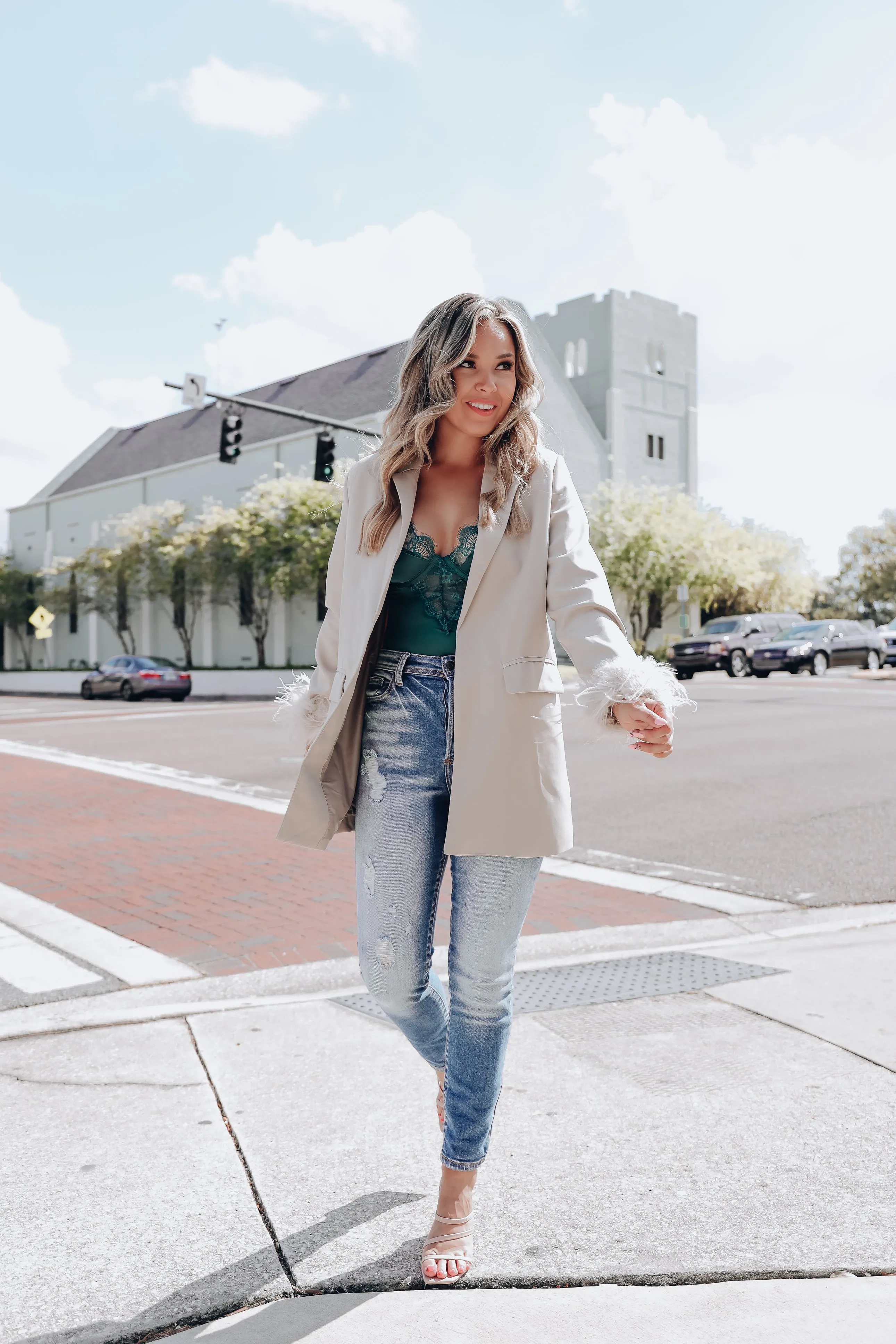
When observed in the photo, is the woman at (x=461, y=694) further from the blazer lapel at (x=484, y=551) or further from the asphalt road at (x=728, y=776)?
the asphalt road at (x=728, y=776)

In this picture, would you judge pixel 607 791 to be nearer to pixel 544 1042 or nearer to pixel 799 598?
pixel 544 1042

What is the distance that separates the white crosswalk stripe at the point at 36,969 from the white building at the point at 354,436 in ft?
113

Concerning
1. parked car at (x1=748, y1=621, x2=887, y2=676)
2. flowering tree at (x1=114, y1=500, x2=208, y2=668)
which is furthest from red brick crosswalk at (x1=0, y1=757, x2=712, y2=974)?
flowering tree at (x1=114, y1=500, x2=208, y2=668)

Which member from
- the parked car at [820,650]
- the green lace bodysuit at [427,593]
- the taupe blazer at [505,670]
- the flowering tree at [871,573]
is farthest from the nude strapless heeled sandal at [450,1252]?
the flowering tree at [871,573]

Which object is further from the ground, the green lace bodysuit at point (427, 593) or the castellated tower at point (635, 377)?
the castellated tower at point (635, 377)

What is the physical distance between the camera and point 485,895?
2377 millimetres

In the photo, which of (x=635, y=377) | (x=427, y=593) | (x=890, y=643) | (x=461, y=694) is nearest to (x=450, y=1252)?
(x=461, y=694)

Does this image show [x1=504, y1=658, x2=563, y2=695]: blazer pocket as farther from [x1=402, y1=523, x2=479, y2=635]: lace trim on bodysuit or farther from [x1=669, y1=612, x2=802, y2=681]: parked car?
[x1=669, y1=612, x2=802, y2=681]: parked car

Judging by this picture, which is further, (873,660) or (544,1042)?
(873,660)

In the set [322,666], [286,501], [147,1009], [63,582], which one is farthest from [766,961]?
[63,582]

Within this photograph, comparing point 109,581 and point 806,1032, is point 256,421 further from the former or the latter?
point 806,1032

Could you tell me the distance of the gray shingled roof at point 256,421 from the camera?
42.3 meters

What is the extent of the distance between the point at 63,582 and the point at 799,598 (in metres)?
33.3

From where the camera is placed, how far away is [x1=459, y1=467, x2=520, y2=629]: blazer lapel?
2373mm
